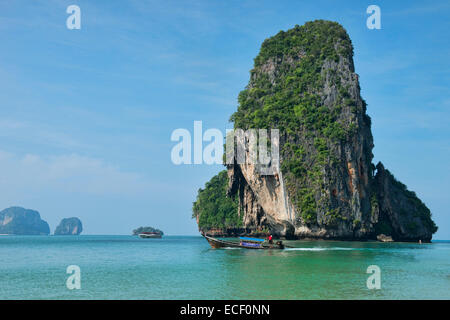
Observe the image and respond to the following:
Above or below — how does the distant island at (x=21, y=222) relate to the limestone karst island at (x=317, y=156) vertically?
below

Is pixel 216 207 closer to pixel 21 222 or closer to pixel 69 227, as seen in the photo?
pixel 69 227

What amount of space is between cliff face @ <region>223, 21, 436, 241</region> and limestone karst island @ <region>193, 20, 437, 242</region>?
0.09 meters

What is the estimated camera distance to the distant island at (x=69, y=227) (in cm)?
15288

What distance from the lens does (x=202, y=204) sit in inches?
2739

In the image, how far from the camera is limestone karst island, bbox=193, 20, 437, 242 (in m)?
40.5

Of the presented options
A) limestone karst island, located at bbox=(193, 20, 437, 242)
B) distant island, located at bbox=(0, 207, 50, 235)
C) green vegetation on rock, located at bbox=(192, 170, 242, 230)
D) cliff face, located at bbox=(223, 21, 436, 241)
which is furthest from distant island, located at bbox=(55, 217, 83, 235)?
cliff face, located at bbox=(223, 21, 436, 241)

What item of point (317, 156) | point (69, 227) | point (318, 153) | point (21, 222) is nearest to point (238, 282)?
point (317, 156)

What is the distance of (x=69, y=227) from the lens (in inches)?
6029

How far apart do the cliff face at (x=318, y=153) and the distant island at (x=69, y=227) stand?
383ft

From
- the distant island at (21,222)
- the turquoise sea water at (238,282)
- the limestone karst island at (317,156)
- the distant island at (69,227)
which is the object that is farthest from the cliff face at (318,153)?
the distant island at (21,222)

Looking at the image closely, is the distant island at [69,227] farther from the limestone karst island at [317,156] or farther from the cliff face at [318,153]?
the cliff face at [318,153]
